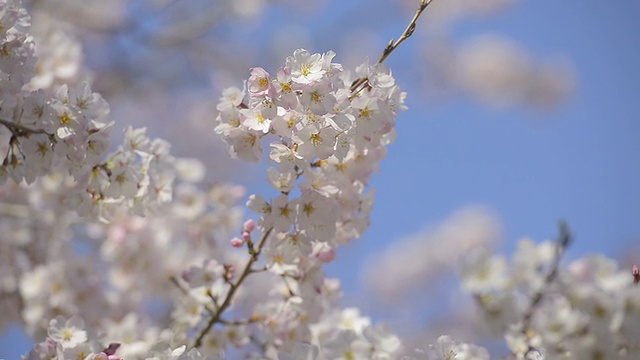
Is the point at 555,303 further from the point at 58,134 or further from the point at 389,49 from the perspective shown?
the point at 58,134

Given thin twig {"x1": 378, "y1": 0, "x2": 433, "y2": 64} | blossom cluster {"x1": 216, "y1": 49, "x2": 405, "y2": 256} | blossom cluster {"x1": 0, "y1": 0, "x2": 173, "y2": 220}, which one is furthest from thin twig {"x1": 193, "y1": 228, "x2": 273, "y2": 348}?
thin twig {"x1": 378, "y1": 0, "x2": 433, "y2": 64}

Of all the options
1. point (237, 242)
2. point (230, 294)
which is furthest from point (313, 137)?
point (230, 294)

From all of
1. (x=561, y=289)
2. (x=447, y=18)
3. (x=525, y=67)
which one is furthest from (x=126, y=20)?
(x=525, y=67)

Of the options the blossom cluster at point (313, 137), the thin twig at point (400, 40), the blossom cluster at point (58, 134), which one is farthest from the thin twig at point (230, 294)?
the thin twig at point (400, 40)

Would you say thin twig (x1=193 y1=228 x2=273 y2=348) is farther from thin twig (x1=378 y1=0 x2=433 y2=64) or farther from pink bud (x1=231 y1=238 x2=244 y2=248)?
thin twig (x1=378 y1=0 x2=433 y2=64)

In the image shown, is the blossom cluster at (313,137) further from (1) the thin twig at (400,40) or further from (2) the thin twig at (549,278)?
(2) the thin twig at (549,278)

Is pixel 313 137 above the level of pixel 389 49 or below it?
below

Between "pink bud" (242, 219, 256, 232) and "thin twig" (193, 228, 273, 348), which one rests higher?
"pink bud" (242, 219, 256, 232)

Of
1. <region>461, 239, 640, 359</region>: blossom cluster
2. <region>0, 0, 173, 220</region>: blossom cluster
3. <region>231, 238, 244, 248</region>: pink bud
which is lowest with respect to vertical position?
<region>461, 239, 640, 359</region>: blossom cluster

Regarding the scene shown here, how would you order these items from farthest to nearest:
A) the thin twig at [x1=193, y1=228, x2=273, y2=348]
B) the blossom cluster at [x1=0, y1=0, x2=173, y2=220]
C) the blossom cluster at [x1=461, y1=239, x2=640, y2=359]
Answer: the thin twig at [x1=193, y1=228, x2=273, y2=348], the blossom cluster at [x1=0, y1=0, x2=173, y2=220], the blossom cluster at [x1=461, y1=239, x2=640, y2=359]

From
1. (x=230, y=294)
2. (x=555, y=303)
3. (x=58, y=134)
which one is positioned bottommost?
(x=555, y=303)

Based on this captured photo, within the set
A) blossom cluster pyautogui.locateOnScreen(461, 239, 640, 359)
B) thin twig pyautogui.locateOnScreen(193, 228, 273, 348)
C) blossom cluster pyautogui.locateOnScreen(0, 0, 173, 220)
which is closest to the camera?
blossom cluster pyautogui.locateOnScreen(461, 239, 640, 359)
